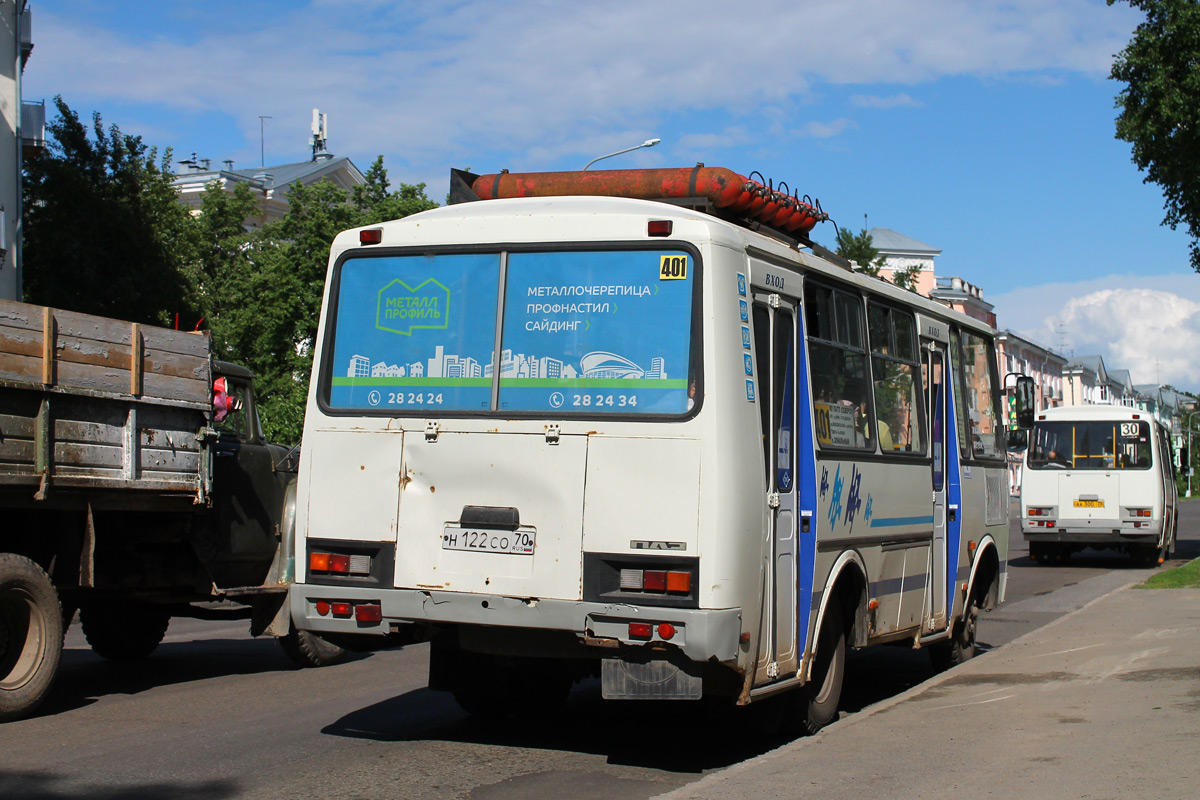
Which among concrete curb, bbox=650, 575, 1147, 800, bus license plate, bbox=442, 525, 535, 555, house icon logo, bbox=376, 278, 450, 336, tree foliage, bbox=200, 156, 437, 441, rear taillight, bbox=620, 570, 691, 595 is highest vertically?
tree foliage, bbox=200, 156, 437, 441

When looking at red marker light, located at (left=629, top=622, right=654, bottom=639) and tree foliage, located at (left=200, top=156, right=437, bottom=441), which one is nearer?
red marker light, located at (left=629, top=622, right=654, bottom=639)

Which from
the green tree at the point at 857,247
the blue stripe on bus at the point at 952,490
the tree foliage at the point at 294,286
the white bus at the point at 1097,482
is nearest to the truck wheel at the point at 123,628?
the blue stripe on bus at the point at 952,490

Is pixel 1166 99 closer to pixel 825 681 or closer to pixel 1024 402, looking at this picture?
pixel 1024 402

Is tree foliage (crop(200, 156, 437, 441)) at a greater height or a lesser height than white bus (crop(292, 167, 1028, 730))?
greater

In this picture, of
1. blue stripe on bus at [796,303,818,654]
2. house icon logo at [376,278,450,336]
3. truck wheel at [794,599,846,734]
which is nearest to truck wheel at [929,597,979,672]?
truck wheel at [794,599,846,734]

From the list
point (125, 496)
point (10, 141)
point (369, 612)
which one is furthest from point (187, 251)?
point (369, 612)

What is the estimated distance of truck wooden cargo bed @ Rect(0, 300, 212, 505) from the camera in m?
7.83

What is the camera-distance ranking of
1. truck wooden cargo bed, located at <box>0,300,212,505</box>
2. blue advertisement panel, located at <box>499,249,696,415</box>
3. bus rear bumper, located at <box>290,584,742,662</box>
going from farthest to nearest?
truck wooden cargo bed, located at <box>0,300,212,505</box>, blue advertisement panel, located at <box>499,249,696,415</box>, bus rear bumper, located at <box>290,584,742,662</box>

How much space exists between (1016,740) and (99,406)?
19.7 ft

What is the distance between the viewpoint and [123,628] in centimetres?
1081

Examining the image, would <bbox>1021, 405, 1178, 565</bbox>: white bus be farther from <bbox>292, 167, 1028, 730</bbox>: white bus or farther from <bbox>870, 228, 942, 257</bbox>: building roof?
<bbox>870, 228, 942, 257</bbox>: building roof

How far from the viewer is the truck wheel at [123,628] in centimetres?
1070

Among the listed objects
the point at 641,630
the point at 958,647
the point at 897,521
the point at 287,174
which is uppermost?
the point at 287,174

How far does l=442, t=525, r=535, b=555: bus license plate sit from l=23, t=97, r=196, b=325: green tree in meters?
25.6
